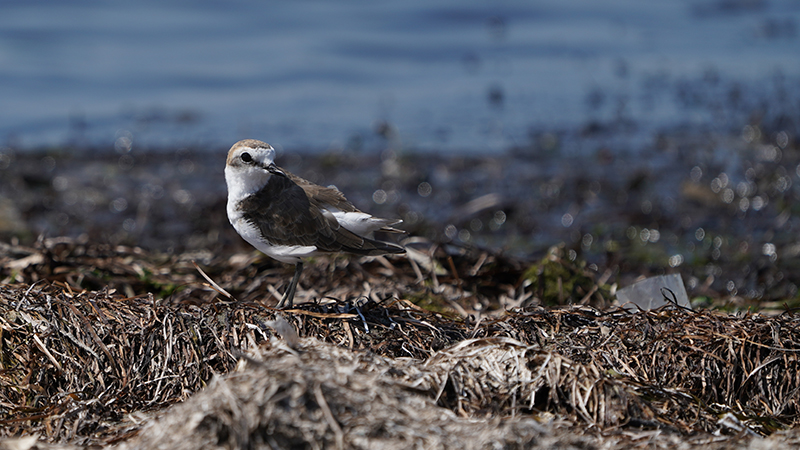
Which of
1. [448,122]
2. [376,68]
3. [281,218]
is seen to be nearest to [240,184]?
[281,218]

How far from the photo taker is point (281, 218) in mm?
3943

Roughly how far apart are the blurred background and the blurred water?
57 mm

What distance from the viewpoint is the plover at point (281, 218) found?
3.88 m

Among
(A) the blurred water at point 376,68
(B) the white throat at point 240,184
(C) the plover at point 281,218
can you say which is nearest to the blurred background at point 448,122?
(A) the blurred water at point 376,68

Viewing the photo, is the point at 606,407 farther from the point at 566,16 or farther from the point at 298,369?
the point at 566,16

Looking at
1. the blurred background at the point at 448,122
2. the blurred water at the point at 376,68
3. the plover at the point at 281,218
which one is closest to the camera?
the plover at the point at 281,218

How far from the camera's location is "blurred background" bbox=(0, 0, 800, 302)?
8047 millimetres

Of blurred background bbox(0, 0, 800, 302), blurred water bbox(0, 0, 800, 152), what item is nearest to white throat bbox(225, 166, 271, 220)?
blurred background bbox(0, 0, 800, 302)

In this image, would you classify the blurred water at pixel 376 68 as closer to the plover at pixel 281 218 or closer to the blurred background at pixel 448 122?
the blurred background at pixel 448 122

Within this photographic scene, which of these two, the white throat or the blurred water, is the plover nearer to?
the white throat

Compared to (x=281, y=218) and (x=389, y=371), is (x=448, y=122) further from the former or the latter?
(x=389, y=371)

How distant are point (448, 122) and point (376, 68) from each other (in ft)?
10.5

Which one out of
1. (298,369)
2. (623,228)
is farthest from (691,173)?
(298,369)

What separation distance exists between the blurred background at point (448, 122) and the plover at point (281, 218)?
171 centimetres
